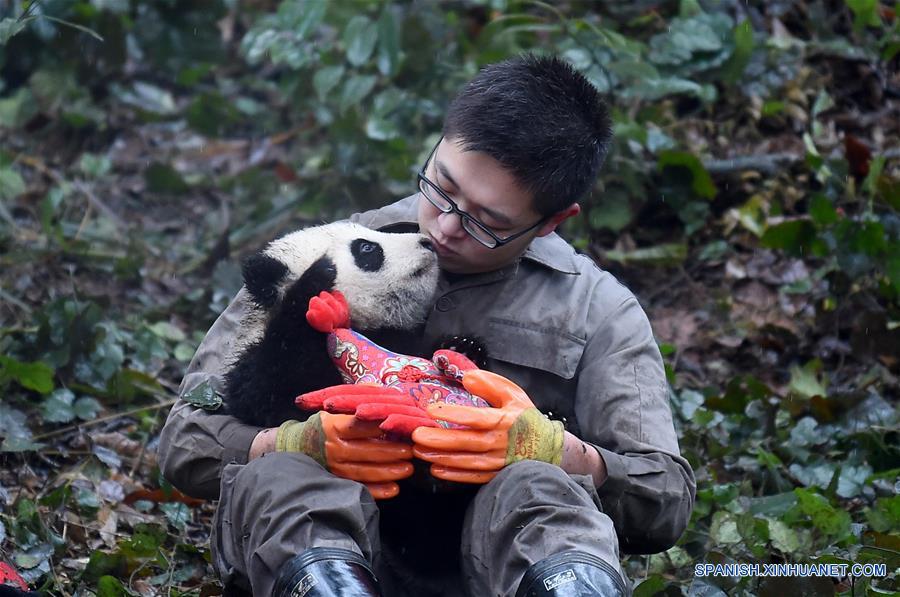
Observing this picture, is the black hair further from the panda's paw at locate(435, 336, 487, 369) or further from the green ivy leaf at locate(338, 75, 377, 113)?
the green ivy leaf at locate(338, 75, 377, 113)

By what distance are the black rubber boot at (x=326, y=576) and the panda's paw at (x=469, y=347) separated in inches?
28.3

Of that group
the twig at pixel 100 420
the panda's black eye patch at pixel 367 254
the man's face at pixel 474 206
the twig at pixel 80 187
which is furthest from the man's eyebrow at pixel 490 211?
the twig at pixel 80 187

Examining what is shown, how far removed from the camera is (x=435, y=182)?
130 inches

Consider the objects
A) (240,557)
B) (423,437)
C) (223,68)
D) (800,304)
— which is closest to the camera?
(423,437)

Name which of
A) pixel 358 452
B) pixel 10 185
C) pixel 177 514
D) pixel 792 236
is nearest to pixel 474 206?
pixel 358 452

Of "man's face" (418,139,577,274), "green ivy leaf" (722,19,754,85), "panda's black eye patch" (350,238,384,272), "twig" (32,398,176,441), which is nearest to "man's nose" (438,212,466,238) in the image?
"man's face" (418,139,577,274)

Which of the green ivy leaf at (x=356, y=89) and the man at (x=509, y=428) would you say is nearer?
the man at (x=509, y=428)

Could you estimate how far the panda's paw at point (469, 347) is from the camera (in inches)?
125

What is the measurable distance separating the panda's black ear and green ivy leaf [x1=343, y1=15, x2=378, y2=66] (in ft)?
10.6

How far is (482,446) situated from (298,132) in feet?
16.1

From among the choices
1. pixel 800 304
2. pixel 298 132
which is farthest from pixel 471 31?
pixel 800 304

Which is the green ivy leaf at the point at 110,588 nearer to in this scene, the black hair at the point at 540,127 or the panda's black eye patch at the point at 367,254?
the panda's black eye patch at the point at 367,254

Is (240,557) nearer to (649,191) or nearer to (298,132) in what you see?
(649,191)

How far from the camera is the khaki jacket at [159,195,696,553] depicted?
3121 mm
